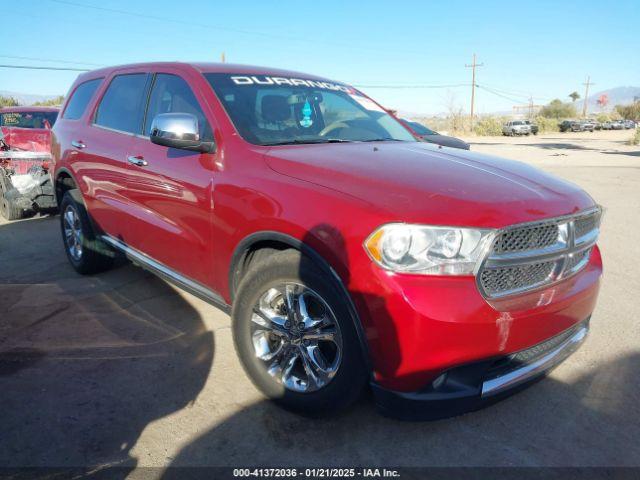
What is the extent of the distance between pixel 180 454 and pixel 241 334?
0.67 metres

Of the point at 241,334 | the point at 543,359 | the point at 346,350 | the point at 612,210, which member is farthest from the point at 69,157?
the point at 612,210

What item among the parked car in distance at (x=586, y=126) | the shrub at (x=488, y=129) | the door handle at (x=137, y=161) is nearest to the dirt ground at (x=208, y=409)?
the door handle at (x=137, y=161)

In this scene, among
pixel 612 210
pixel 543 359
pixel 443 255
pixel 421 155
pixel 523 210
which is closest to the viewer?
pixel 443 255

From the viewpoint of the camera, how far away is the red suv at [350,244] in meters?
2.02

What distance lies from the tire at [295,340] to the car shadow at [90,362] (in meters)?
0.51

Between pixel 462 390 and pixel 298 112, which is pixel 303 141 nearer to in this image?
pixel 298 112

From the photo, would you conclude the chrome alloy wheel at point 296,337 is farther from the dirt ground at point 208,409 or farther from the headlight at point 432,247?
the headlight at point 432,247

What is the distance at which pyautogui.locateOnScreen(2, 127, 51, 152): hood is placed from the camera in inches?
291

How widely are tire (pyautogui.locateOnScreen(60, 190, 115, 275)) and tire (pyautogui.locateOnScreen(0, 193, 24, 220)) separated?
2878 mm

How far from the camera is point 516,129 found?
48.8 m

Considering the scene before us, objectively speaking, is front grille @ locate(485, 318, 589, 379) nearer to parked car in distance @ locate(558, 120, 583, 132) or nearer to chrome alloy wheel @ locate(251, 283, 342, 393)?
chrome alloy wheel @ locate(251, 283, 342, 393)

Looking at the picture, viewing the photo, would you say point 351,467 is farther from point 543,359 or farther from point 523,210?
point 523,210

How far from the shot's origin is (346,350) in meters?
2.19

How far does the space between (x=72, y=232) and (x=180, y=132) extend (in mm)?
2736
